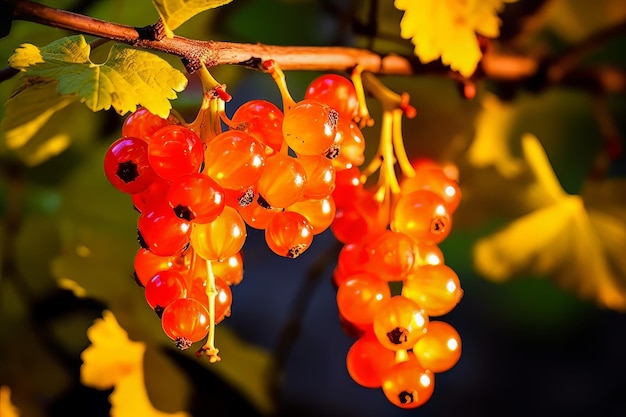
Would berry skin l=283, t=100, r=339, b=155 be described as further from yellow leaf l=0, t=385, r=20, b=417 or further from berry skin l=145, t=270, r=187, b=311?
yellow leaf l=0, t=385, r=20, b=417

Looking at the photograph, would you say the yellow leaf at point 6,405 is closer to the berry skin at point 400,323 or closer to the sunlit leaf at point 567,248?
the berry skin at point 400,323

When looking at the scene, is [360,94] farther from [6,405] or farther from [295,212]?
[6,405]

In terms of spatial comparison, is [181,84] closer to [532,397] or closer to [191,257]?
[191,257]

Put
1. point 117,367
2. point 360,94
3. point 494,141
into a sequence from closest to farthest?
point 360,94
point 117,367
point 494,141

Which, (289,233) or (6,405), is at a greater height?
(289,233)

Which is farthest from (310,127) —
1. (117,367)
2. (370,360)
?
(117,367)


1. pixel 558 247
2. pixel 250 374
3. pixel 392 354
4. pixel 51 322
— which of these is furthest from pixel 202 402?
pixel 558 247
